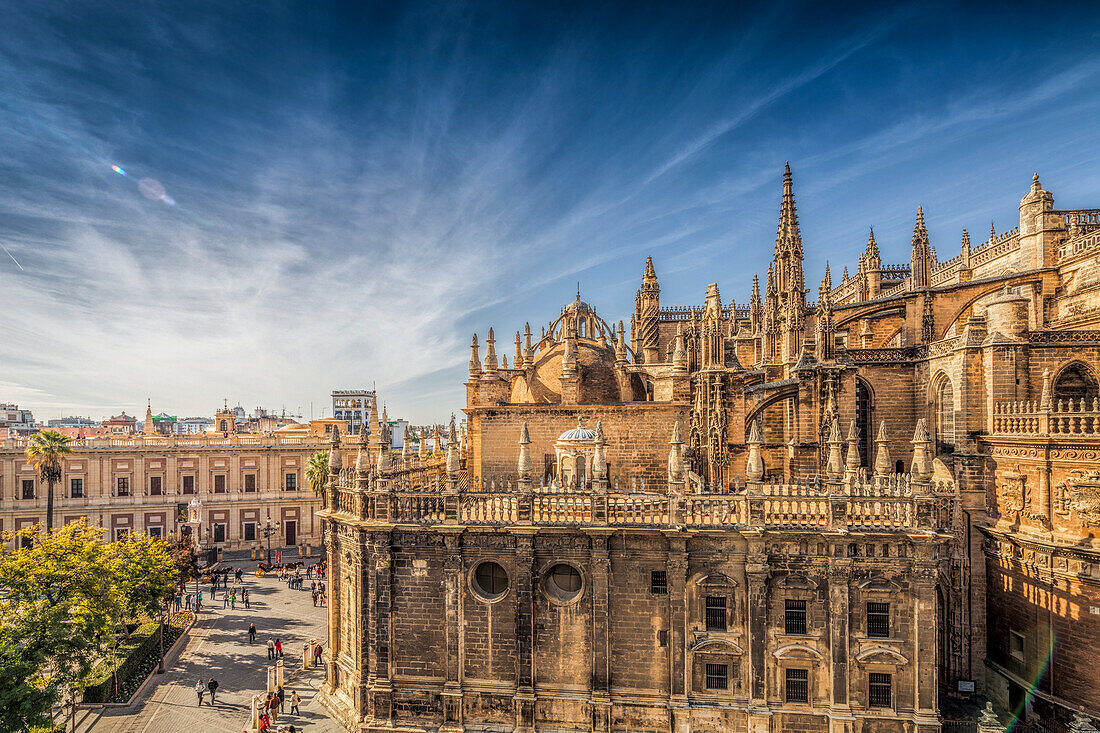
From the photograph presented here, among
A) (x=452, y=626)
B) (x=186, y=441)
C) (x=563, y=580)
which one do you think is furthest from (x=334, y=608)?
(x=186, y=441)

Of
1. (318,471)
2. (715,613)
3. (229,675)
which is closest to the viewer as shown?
(715,613)

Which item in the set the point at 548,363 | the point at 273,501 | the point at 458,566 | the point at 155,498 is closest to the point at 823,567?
the point at 458,566

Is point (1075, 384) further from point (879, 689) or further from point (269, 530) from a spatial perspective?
point (269, 530)

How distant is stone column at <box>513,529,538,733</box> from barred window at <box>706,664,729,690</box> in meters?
5.29

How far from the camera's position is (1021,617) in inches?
722

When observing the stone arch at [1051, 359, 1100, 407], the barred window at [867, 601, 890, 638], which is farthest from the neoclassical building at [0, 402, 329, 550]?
the stone arch at [1051, 359, 1100, 407]

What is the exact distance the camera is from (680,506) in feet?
53.0

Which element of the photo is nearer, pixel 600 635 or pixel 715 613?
pixel 715 613

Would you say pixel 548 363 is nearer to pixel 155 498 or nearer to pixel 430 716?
pixel 430 716

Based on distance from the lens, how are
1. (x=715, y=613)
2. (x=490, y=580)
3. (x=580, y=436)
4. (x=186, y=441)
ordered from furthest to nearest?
(x=186, y=441), (x=580, y=436), (x=490, y=580), (x=715, y=613)

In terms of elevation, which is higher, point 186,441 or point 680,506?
point 680,506

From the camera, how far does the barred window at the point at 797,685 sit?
15969 millimetres

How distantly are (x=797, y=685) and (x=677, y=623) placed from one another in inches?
152

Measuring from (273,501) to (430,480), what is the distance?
31.3 meters
